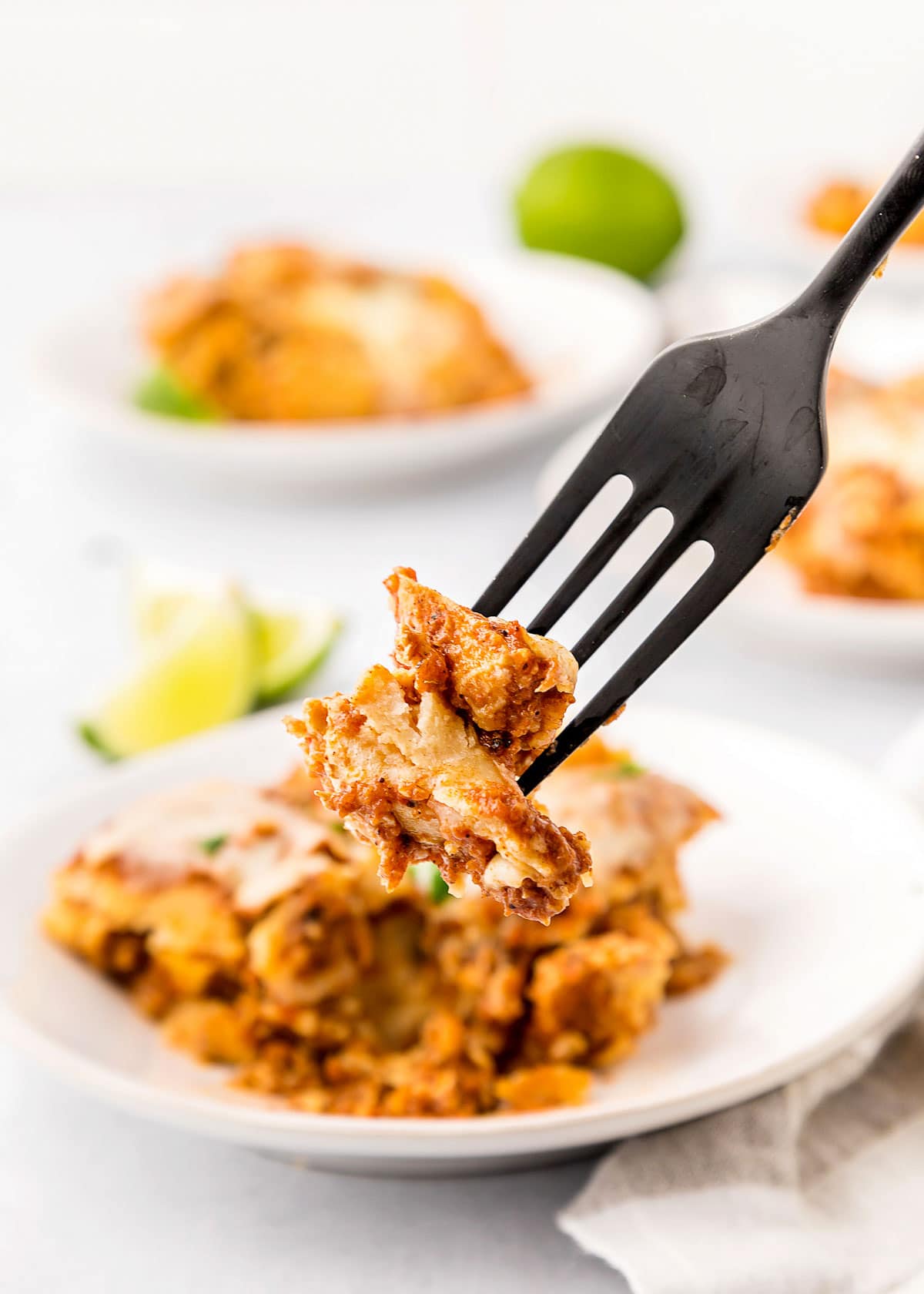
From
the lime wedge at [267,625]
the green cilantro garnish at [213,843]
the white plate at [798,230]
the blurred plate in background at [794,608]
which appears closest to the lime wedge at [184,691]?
the lime wedge at [267,625]

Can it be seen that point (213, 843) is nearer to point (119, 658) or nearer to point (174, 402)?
point (119, 658)

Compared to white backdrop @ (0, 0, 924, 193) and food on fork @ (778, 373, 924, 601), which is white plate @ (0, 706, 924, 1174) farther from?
white backdrop @ (0, 0, 924, 193)

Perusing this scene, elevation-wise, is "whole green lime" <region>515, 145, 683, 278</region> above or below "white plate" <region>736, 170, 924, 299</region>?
below

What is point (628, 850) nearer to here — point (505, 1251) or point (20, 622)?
point (505, 1251)

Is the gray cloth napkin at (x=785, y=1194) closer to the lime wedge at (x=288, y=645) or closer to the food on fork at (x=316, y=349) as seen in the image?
the lime wedge at (x=288, y=645)

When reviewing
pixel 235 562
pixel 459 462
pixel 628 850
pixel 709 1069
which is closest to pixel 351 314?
pixel 459 462

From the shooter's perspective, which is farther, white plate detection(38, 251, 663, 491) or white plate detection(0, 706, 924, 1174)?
white plate detection(38, 251, 663, 491)

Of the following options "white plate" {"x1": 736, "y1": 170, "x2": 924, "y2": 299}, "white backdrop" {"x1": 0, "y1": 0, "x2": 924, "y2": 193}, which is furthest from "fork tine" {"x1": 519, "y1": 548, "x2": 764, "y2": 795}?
"white backdrop" {"x1": 0, "y1": 0, "x2": 924, "y2": 193}
